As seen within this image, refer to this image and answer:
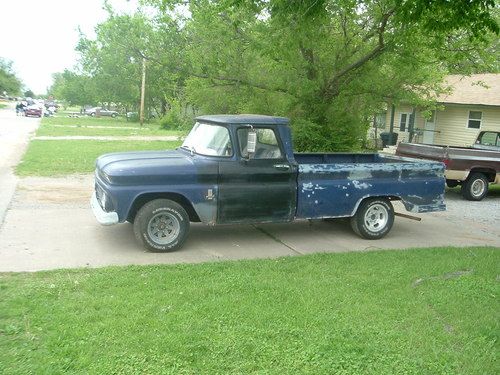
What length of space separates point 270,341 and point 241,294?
1058mm

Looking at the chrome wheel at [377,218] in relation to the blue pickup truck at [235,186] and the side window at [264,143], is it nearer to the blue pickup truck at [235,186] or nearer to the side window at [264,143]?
the blue pickup truck at [235,186]

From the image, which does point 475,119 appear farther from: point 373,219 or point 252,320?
point 252,320

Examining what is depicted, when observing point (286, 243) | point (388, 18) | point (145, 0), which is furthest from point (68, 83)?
point (286, 243)

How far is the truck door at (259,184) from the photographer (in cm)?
718

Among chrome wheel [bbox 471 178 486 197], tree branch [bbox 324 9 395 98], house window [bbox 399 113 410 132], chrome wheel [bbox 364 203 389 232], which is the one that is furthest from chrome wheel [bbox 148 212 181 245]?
house window [bbox 399 113 410 132]

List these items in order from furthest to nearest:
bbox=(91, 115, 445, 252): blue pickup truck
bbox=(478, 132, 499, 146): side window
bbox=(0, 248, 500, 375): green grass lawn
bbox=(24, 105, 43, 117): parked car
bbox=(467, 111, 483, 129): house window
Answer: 1. bbox=(24, 105, 43, 117): parked car
2. bbox=(467, 111, 483, 129): house window
3. bbox=(478, 132, 499, 146): side window
4. bbox=(91, 115, 445, 252): blue pickup truck
5. bbox=(0, 248, 500, 375): green grass lawn

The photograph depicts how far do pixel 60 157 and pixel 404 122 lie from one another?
1859cm

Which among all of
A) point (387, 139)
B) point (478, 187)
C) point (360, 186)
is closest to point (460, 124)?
point (387, 139)

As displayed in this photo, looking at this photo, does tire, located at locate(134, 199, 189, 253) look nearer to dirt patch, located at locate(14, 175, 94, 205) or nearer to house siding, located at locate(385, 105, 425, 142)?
dirt patch, located at locate(14, 175, 94, 205)

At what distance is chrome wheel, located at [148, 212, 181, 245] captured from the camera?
6.95m

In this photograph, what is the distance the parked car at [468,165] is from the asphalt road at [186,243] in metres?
1.97

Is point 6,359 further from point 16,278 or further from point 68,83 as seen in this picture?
point 68,83

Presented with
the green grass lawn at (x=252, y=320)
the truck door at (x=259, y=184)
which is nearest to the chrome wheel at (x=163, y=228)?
the truck door at (x=259, y=184)

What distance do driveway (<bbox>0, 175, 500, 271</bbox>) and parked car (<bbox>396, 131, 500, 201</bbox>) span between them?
214 centimetres
